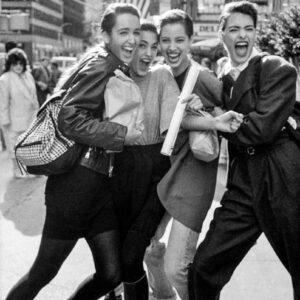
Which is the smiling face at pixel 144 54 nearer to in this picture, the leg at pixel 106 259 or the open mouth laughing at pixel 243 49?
the open mouth laughing at pixel 243 49

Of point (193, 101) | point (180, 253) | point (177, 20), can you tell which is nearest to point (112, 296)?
point (180, 253)

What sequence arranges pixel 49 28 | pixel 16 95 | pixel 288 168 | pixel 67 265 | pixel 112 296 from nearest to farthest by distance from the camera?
pixel 288 168, pixel 112 296, pixel 67 265, pixel 16 95, pixel 49 28

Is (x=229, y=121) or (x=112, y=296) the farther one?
(x=112, y=296)

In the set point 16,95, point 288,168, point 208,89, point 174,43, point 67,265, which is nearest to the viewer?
point 288,168

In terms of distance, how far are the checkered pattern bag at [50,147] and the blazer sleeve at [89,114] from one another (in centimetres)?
7

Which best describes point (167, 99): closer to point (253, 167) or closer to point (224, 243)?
point (253, 167)

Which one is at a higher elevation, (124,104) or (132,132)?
(124,104)

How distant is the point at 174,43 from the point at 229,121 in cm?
68

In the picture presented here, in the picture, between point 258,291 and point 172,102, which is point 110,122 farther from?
point 258,291

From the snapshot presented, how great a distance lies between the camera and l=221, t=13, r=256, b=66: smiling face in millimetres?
3420

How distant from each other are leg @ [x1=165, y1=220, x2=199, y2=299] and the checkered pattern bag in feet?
2.59

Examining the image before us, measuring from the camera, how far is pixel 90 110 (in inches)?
130

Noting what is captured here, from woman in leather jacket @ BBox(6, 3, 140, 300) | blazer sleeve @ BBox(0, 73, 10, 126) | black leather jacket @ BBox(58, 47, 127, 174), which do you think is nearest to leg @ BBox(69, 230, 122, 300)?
woman in leather jacket @ BBox(6, 3, 140, 300)

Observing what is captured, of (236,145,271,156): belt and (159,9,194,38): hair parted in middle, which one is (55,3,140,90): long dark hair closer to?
(159,9,194,38): hair parted in middle
